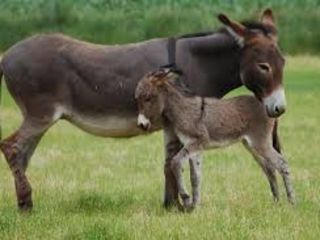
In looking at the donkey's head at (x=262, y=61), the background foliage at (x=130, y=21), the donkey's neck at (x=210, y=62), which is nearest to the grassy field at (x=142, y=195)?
the donkey's head at (x=262, y=61)

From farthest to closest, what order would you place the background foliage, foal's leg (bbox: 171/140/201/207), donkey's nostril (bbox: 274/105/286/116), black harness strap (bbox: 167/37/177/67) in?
the background foliage, black harness strap (bbox: 167/37/177/67), foal's leg (bbox: 171/140/201/207), donkey's nostril (bbox: 274/105/286/116)

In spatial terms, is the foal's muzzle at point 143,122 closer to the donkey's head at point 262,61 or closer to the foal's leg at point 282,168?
the donkey's head at point 262,61

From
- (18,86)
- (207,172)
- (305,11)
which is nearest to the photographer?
(18,86)

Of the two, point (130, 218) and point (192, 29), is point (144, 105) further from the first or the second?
point (192, 29)

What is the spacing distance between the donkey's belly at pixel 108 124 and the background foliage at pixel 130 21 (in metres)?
23.0

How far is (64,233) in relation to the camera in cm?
856

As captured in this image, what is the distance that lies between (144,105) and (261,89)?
117 cm

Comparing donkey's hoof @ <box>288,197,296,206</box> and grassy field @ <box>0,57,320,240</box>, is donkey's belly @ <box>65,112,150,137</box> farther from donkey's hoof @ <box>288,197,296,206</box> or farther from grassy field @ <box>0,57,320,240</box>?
donkey's hoof @ <box>288,197,296,206</box>

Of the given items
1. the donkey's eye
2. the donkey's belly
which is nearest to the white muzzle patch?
the donkey's belly

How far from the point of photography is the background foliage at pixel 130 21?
34.2 m

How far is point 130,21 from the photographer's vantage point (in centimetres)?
3559

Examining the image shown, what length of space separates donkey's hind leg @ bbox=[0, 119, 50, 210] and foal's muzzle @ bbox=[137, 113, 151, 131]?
3.25ft

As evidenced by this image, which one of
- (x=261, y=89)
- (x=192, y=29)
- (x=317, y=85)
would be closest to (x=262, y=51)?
(x=261, y=89)

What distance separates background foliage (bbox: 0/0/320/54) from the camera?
34188 millimetres
